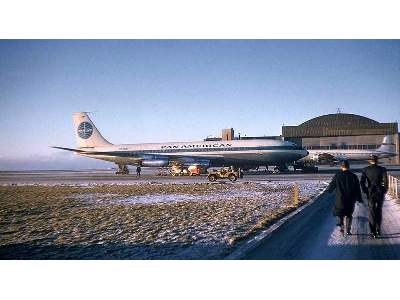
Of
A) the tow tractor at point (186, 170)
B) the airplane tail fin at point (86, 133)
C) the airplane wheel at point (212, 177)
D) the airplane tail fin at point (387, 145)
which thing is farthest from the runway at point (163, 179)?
the airplane tail fin at point (387, 145)

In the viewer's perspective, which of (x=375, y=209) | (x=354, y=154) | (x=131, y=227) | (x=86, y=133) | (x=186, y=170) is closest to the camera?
(x=375, y=209)

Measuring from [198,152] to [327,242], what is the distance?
134 ft

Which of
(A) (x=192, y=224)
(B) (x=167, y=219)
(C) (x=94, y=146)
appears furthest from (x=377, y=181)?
(C) (x=94, y=146)

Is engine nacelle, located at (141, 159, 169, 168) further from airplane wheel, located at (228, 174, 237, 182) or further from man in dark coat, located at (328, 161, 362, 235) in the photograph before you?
man in dark coat, located at (328, 161, 362, 235)

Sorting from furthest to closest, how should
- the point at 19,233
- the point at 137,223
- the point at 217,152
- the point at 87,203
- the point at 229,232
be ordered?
the point at 217,152 → the point at 87,203 → the point at 137,223 → the point at 19,233 → the point at 229,232

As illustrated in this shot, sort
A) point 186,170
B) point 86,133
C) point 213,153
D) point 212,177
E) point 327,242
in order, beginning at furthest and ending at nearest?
point 86,133 → point 213,153 → point 186,170 → point 212,177 → point 327,242

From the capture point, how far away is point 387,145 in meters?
61.8

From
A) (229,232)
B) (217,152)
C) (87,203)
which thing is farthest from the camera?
(217,152)

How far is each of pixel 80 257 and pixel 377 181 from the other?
827cm

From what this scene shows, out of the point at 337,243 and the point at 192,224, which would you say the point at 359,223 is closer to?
the point at 337,243

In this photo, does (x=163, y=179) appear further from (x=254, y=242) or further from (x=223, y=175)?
(x=254, y=242)

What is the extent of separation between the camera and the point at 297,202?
17.5 metres

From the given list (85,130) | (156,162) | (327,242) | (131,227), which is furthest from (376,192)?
(85,130)

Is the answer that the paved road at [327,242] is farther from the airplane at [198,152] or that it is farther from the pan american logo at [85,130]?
the pan american logo at [85,130]
